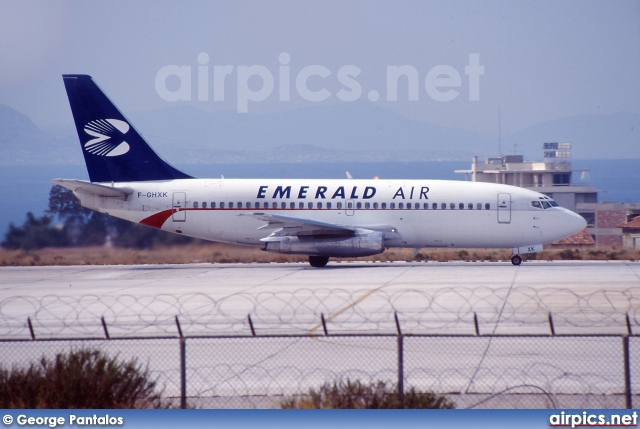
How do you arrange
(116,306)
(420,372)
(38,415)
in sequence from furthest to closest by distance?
(116,306) → (420,372) → (38,415)

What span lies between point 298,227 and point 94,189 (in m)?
8.06

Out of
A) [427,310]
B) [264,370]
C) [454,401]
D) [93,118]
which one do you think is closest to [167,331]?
[264,370]

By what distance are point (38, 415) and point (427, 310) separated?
36.8 ft

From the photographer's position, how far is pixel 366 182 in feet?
114

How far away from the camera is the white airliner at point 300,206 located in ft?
110

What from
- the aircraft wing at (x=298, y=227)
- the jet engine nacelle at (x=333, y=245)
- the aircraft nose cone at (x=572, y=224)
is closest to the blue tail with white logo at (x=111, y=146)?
the aircraft wing at (x=298, y=227)

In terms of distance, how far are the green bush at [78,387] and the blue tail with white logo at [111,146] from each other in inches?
917

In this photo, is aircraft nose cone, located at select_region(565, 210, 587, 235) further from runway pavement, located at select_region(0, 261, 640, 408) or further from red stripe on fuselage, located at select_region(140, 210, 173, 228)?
red stripe on fuselage, located at select_region(140, 210, 173, 228)

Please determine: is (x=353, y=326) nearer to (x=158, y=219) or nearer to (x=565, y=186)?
(x=158, y=219)

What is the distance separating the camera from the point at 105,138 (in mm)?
35250

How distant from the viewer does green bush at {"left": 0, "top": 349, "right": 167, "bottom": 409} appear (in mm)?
12055

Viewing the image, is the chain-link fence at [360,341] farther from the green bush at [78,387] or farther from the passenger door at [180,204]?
the passenger door at [180,204]

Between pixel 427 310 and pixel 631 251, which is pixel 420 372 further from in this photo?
pixel 631 251

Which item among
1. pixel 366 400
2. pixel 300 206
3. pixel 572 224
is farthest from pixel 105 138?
pixel 366 400
